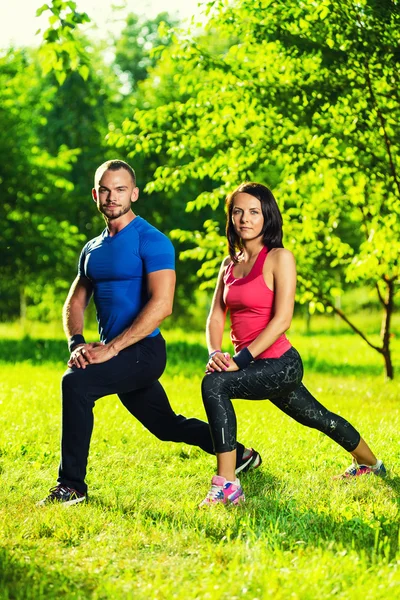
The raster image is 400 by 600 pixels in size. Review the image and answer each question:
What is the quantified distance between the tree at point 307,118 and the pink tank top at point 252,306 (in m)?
3.93

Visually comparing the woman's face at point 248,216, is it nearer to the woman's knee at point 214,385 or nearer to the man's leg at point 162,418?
the woman's knee at point 214,385

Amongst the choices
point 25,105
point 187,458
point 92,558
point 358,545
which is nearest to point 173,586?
point 92,558

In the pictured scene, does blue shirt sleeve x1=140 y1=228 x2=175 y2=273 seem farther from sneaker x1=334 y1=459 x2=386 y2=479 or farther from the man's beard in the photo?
sneaker x1=334 y1=459 x2=386 y2=479

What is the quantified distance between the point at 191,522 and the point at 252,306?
4.44 feet

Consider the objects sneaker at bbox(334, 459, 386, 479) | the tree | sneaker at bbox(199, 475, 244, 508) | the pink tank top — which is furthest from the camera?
the tree

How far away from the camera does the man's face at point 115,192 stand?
208 inches

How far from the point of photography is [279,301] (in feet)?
16.9

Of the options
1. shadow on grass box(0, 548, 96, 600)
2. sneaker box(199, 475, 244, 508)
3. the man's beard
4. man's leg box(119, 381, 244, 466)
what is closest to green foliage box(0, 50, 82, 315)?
man's leg box(119, 381, 244, 466)

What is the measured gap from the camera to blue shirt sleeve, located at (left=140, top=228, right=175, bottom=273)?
5.22 meters

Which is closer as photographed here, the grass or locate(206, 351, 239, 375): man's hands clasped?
the grass

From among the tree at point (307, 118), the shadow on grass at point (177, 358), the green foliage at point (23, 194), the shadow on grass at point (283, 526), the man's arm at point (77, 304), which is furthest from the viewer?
the green foliage at point (23, 194)

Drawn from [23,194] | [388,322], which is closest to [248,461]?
[388,322]

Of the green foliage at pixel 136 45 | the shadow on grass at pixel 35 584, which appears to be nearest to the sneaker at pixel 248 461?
the shadow on grass at pixel 35 584

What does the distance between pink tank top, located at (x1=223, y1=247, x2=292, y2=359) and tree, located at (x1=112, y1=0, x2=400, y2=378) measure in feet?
12.9
